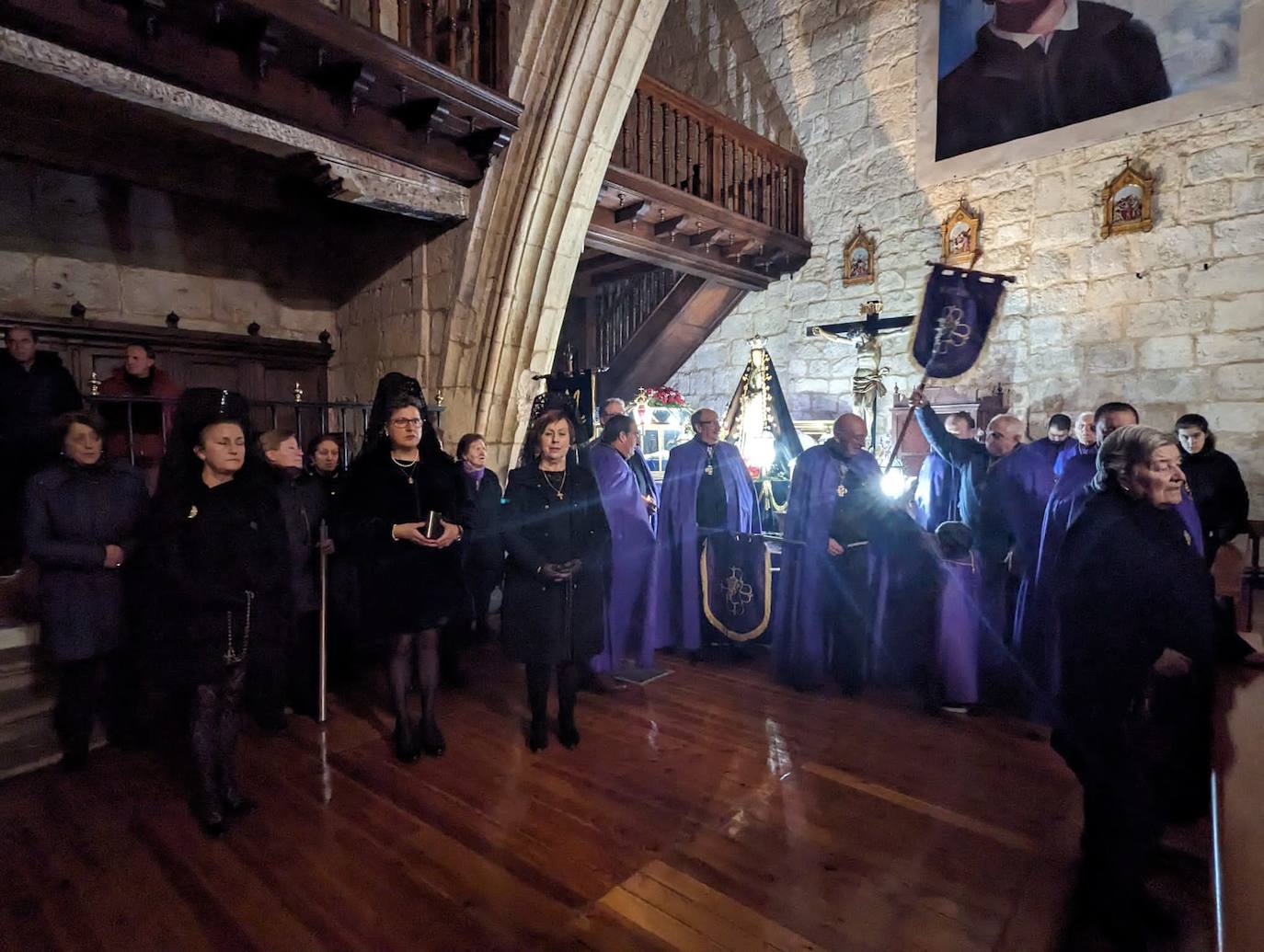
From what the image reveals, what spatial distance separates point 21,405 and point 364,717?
8.63ft

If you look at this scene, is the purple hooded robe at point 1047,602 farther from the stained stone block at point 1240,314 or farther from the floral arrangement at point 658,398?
the floral arrangement at point 658,398

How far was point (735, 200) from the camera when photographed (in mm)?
7746

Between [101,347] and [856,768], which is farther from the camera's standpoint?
[101,347]

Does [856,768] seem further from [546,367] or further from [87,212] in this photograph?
[87,212]

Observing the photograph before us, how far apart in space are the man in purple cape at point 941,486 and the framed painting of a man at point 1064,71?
3346mm

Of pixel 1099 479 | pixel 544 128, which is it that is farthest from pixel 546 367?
pixel 1099 479

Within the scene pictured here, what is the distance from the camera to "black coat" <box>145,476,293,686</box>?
2449mm

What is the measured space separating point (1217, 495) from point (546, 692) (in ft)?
16.7

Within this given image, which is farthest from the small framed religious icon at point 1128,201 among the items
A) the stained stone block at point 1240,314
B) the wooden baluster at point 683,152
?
the wooden baluster at point 683,152

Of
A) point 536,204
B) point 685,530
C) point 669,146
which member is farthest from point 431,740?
point 669,146

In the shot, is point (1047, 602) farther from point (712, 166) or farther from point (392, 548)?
point (712, 166)

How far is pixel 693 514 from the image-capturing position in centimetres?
484

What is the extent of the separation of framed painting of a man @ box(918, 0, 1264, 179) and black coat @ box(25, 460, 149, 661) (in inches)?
323

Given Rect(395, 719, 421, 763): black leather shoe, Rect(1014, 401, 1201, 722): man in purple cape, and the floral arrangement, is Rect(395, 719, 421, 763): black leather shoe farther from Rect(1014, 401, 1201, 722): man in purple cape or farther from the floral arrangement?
the floral arrangement
